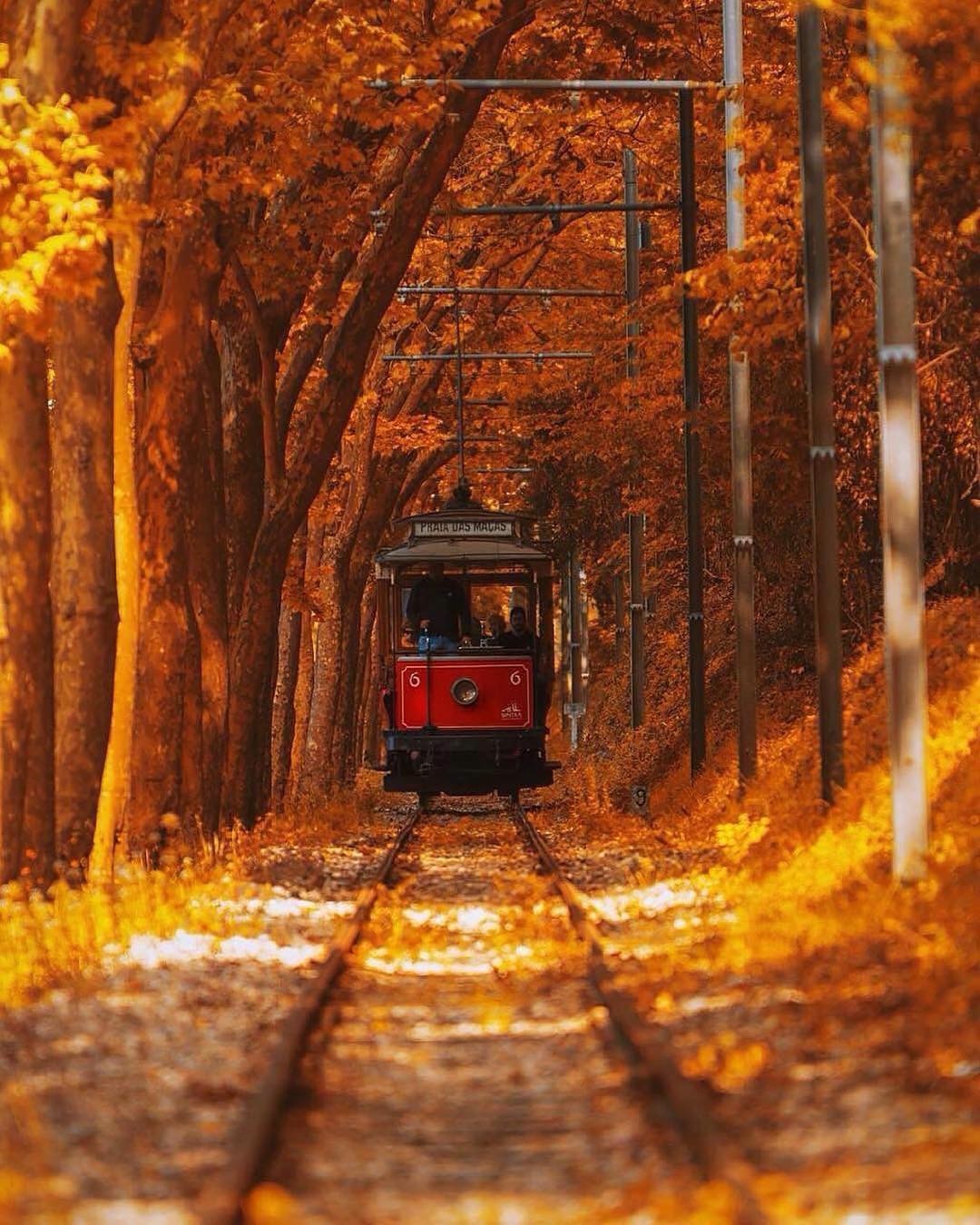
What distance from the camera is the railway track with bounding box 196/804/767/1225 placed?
22.6ft

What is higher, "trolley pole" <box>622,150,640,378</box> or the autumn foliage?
"trolley pole" <box>622,150,640,378</box>

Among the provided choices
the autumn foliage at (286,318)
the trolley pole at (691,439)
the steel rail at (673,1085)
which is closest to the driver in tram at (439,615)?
the autumn foliage at (286,318)

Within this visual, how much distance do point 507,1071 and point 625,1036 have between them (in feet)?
2.13

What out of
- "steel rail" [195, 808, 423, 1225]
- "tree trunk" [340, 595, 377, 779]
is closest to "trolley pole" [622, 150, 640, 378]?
"tree trunk" [340, 595, 377, 779]

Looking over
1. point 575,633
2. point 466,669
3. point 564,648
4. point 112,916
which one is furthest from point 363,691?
point 112,916

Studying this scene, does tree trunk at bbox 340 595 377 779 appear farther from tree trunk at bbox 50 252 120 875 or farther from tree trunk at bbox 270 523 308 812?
tree trunk at bbox 50 252 120 875

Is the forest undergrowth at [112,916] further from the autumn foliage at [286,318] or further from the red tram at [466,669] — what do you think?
the red tram at [466,669]

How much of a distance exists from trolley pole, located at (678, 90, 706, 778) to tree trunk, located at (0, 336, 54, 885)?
1194 centimetres

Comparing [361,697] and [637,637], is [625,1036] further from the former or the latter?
[361,697]

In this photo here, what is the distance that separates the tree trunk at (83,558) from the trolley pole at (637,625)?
20.1 meters

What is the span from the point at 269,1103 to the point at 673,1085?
143 cm

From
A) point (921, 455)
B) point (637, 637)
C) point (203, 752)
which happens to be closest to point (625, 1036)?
point (203, 752)

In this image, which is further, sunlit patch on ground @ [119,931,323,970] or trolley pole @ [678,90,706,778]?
trolley pole @ [678,90,706,778]

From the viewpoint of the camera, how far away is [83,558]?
17234 millimetres
